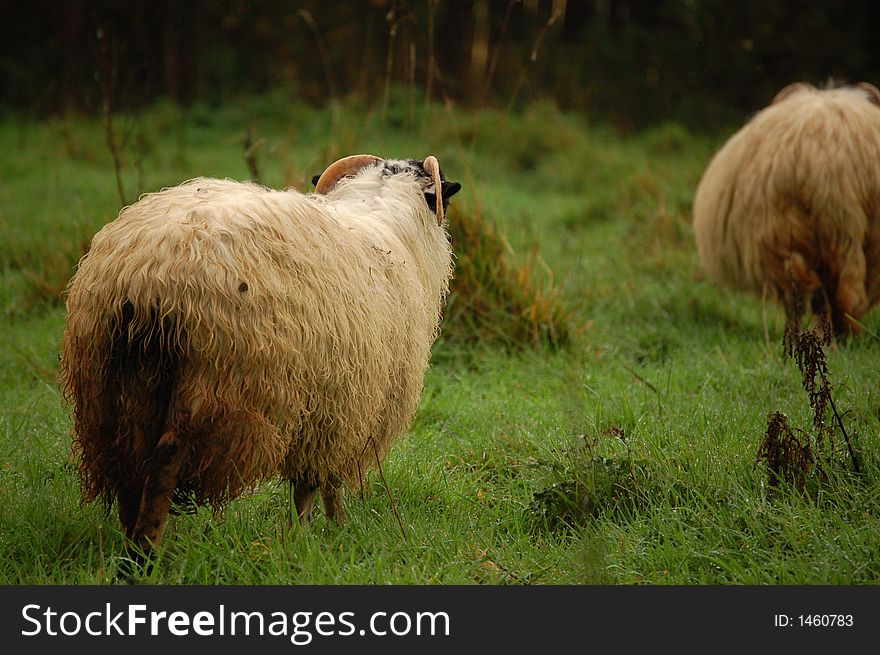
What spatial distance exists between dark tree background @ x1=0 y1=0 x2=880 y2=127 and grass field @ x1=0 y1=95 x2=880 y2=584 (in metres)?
5.23

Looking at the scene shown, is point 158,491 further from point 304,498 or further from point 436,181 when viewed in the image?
point 436,181

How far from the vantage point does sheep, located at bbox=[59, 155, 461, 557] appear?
252 centimetres

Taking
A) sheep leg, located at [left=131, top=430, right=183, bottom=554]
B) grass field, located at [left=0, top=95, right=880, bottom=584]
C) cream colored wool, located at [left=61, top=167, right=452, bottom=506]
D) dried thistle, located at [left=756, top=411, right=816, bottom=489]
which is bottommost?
grass field, located at [left=0, top=95, right=880, bottom=584]

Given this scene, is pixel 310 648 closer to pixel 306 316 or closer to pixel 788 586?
pixel 306 316

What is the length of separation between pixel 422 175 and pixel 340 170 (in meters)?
0.35

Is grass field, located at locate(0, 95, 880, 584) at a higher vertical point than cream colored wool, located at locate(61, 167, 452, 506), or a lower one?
lower

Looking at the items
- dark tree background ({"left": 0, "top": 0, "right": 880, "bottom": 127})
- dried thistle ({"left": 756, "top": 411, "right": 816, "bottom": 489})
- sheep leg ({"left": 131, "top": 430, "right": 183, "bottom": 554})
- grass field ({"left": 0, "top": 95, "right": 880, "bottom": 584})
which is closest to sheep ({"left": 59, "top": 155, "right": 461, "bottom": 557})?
sheep leg ({"left": 131, "top": 430, "right": 183, "bottom": 554})

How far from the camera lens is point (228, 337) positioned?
2525 mm

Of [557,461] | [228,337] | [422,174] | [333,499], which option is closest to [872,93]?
[422,174]

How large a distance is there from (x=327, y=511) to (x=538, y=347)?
2252mm

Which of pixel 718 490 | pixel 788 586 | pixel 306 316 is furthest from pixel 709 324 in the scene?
pixel 306 316

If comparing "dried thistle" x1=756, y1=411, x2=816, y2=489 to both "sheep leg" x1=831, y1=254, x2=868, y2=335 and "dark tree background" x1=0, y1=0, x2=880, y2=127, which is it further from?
"dark tree background" x1=0, y1=0, x2=880, y2=127

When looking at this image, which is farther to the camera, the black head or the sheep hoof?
the black head

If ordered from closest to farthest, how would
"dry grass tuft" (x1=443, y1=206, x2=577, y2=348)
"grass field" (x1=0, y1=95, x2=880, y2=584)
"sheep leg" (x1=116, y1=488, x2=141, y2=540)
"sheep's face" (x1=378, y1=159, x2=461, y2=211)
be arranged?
"sheep leg" (x1=116, y1=488, x2=141, y2=540), "grass field" (x1=0, y1=95, x2=880, y2=584), "sheep's face" (x1=378, y1=159, x2=461, y2=211), "dry grass tuft" (x1=443, y1=206, x2=577, y2=348)
